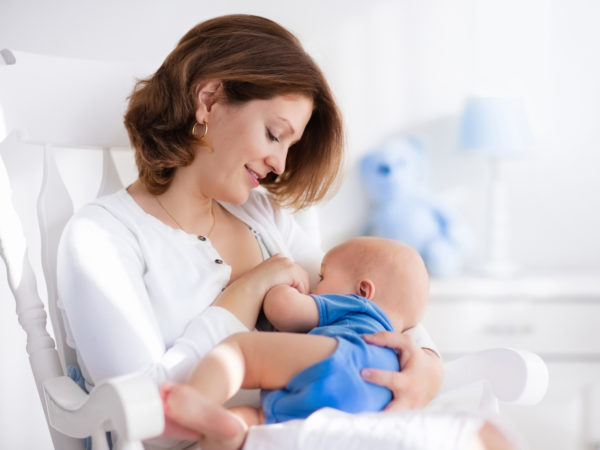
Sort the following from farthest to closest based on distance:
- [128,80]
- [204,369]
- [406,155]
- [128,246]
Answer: [406,155], [128,80], [128,246], [204,369]

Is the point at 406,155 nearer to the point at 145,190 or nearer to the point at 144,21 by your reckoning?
the point at 144,21

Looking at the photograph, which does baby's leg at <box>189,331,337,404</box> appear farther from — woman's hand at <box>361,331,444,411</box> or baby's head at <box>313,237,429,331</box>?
baby's head at <box>313,237,429,331</box>

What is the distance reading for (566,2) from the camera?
2.49m

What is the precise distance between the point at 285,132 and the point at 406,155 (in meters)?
1.30

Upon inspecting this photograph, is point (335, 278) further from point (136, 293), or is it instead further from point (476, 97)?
point (476, 97)

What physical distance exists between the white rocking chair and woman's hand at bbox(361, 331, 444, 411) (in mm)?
79

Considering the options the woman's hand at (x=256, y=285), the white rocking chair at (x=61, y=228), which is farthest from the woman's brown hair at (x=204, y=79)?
the woman's hand at (x=256, y=285)

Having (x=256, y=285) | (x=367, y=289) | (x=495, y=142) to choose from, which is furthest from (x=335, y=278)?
(x=495, y=142)

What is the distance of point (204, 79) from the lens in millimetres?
1158

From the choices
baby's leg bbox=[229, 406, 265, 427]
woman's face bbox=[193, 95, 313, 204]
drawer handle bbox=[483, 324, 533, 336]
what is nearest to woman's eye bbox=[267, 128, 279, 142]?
woman's face bbox=[193, 95, 313, 204]

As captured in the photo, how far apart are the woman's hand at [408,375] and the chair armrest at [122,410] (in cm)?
35

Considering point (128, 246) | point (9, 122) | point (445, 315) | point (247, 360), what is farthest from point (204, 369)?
point (445, 315)

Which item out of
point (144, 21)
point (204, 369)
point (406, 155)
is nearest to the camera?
point (204, 369)

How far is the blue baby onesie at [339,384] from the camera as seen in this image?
976 millimetres
